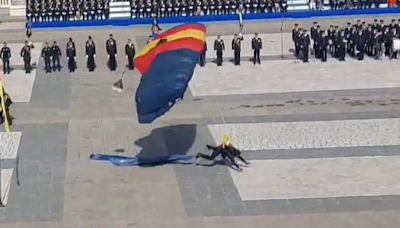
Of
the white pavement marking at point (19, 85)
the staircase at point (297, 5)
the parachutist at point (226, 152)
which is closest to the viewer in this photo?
the parachutist at point (226, 152)

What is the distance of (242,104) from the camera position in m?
31.8

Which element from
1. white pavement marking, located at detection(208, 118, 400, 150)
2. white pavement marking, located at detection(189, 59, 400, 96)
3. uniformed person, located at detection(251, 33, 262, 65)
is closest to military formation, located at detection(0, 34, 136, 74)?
white pavement marking, located at detection(189, 59, 400, 96)

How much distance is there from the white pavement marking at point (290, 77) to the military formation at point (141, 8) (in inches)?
407

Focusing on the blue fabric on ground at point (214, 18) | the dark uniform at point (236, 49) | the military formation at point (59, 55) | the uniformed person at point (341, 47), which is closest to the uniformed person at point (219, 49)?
the dark uniform at point (236, 49)

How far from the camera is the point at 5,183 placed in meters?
24.0

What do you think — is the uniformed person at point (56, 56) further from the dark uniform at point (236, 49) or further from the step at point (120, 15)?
the step at point (120, 15)

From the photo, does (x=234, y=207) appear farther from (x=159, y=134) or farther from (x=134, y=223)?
(x=159, y=134)

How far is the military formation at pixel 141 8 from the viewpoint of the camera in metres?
48.2

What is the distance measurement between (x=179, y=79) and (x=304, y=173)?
3555mm

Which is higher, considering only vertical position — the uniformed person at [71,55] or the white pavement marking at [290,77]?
the uniformed person at [71,55]

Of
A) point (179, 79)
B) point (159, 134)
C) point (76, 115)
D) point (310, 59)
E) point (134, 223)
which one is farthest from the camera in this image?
point (310, 59)

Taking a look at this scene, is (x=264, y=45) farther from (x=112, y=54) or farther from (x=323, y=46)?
(x=112, y=54)

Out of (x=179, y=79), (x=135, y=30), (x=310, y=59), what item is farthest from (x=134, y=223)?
(x=135, y=30)

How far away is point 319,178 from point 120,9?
27489 millimetres
